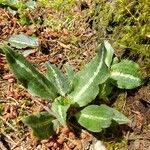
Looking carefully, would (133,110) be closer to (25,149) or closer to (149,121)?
(149,121)

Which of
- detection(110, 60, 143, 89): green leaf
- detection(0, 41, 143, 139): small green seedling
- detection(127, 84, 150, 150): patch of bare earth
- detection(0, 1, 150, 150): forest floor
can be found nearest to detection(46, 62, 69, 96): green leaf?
detection(0, 41, 143, 139): small green seedling

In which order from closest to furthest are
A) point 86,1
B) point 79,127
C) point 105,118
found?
1. point 105,118
2. point 79,127
3. point 86,1

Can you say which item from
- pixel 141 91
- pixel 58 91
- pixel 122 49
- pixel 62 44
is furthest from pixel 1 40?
pixel 141 91

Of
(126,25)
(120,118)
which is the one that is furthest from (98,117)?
(126,25)

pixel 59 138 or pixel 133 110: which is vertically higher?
pixel 133 110

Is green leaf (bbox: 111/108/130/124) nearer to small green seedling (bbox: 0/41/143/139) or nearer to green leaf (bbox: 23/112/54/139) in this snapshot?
small green seedling (bbox: 0/41/143/139)

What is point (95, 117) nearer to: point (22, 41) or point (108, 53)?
point (108, 53)

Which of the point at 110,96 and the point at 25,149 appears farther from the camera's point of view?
the point at 110,96
